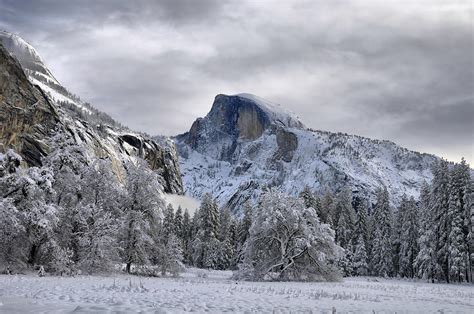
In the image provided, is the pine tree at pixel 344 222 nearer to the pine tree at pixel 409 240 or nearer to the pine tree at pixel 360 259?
the pine tree at pixel 360 259

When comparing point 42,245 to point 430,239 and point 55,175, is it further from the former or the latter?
point 430,239

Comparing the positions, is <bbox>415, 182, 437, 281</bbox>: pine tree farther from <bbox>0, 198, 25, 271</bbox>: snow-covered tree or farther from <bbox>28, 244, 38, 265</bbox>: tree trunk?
<bbox>0, 198, 25, 271</bbox>: snow-covered tree

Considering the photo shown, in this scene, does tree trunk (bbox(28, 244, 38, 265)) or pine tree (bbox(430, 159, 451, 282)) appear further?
pine tree (bbox(430, 159, 451, 282))

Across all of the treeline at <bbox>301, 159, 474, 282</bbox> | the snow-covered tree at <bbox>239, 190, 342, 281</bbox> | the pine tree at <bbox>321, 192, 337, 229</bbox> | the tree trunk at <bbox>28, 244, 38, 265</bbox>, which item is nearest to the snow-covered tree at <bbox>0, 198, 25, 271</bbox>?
the tree trunk at <bbox>28, 244, 38, 265</bbox>

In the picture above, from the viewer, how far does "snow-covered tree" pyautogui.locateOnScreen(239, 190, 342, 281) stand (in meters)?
35.1

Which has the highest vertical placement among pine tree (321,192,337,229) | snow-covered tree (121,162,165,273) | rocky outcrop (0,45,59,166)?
rocky outcrop (0,45,59,166)

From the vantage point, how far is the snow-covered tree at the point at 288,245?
35.1 meters

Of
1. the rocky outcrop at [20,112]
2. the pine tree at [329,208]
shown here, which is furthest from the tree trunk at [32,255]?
the pine tree at [329,208]

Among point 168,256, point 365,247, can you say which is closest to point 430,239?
point 365,247

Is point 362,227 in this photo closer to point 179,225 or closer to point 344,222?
point 344,222

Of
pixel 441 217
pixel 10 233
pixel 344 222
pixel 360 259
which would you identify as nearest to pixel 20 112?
pixel 10 233

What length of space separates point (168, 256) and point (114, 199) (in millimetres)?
6365

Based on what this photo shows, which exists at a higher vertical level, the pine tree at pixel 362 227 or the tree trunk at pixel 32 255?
the pine tree at pixel 362 227

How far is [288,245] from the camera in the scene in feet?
120
